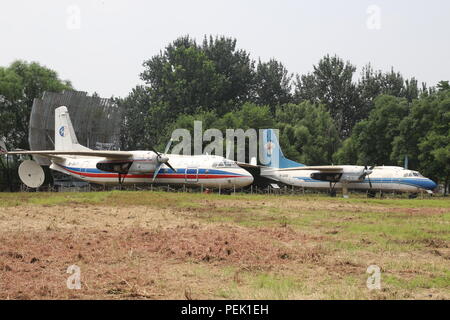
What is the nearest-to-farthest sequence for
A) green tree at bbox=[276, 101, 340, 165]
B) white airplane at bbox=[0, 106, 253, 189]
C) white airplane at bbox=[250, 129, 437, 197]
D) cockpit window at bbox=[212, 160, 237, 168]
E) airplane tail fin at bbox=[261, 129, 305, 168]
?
white airplane at bbox=[0, 106, 253, 189] < cockpit window at bbox=[212, 160, 237, 168] < white airplane at bbox=[250, 129, 437, 197] < airplane tail fin at bbox=[261, 129, 305, 168] < green tree at bbox=[276, 101, 340, 165]

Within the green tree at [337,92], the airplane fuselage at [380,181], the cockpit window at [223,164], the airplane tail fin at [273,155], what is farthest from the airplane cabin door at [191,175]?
the green tree at [337,92]

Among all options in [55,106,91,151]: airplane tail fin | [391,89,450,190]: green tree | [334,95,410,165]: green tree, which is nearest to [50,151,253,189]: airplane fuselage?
[55,106,91,151]: airplane tail fin

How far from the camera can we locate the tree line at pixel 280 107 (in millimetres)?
61250

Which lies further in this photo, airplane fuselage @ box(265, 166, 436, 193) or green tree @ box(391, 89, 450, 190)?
green tree @ box(391, 89, 450, 190)

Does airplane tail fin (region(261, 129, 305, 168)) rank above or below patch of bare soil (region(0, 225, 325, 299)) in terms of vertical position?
above

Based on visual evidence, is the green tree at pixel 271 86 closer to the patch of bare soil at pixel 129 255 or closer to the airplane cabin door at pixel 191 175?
the airplane cabin door at pixel 191 175

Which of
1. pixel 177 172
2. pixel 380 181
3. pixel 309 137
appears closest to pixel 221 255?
pixel 177 172

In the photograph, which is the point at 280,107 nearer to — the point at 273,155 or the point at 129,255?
the point at 273,155

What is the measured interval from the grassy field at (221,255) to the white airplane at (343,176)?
24633 millimetres

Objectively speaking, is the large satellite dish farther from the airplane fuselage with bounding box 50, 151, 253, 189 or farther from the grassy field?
the grassy field

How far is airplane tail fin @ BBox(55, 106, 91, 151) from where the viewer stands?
178ft

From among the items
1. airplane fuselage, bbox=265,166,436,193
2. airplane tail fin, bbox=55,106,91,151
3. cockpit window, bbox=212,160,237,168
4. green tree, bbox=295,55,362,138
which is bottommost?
airplane fuselage, bbox=265,166,436,193

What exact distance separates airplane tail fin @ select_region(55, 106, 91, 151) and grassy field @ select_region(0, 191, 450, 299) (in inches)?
1149
